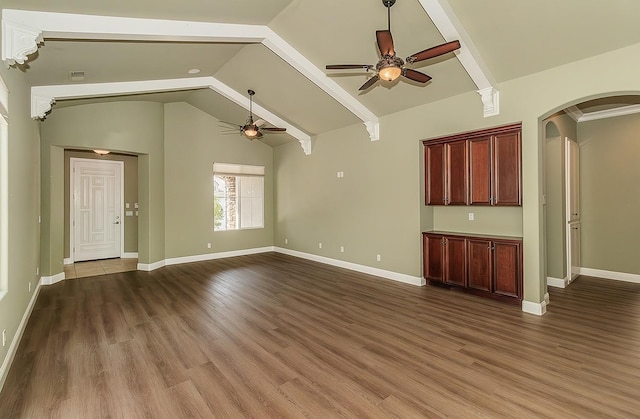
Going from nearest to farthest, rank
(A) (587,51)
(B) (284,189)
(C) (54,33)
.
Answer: (C) (54,33) < (A) (587,51) < (B) (284,189)

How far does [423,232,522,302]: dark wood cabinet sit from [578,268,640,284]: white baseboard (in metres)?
2.79

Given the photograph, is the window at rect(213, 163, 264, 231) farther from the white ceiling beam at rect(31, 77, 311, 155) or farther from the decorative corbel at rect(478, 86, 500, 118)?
the decorative corbel at rect(478, 86, 500, 118)

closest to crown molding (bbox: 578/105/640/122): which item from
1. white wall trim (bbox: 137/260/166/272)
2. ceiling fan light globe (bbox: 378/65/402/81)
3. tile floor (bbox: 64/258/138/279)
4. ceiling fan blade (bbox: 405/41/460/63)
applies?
ceiling fan blade (bbox: 405/41/460/63)

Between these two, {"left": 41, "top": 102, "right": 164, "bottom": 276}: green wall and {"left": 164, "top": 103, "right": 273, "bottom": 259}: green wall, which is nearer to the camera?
{"left": 41, "top": 102, "right": 164, "bottom": 276}: green wall

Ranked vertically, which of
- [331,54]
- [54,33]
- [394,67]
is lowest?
[394,67]

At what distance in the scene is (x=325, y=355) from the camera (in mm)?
2844

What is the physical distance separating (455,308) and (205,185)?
20.2 feet

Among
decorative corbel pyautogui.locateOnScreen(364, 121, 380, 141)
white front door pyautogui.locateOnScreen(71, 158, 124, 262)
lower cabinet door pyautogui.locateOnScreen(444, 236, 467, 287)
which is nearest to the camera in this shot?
lower cabinet door pyautogui.locateOnScreen(444, 236, 467, 287)

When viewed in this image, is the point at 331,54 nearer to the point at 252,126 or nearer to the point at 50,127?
the point at 252,126

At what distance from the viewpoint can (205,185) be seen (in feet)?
24.4

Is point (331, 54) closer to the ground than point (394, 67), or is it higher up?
higher up

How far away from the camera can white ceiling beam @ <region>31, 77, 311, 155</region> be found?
4.03 metres

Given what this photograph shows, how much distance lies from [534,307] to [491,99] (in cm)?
282

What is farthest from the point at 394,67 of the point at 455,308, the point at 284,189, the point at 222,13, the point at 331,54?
the point at 284,189
